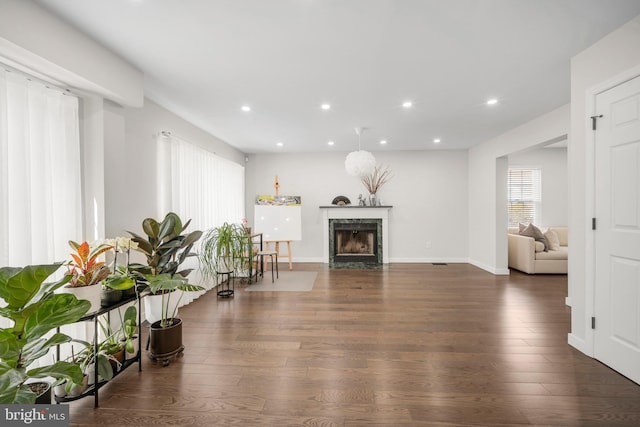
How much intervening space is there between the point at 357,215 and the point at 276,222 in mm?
1832

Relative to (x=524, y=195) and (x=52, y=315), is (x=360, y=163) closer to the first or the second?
(x=52, y=315)

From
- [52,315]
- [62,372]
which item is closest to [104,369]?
[62,372]

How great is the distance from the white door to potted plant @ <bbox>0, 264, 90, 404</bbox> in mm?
3472

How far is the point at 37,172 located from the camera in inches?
80.4

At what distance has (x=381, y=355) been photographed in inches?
94.7

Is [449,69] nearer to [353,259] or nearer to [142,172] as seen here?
[142,172]

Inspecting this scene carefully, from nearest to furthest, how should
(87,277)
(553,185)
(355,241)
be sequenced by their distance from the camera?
(87,277)
(553,185)
(355,241)

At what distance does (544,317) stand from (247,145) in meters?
5.37

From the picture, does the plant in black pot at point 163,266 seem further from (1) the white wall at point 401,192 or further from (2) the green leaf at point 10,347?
(1) the white wall at point 401,192

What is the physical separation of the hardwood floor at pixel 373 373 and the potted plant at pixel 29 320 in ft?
2.38

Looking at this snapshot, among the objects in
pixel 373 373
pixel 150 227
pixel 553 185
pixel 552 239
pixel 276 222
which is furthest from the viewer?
pixel 553 185

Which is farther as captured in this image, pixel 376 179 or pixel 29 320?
pixel 376 179

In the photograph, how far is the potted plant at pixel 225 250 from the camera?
390cm

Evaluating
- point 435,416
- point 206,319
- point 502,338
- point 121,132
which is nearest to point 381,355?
point 435,416
